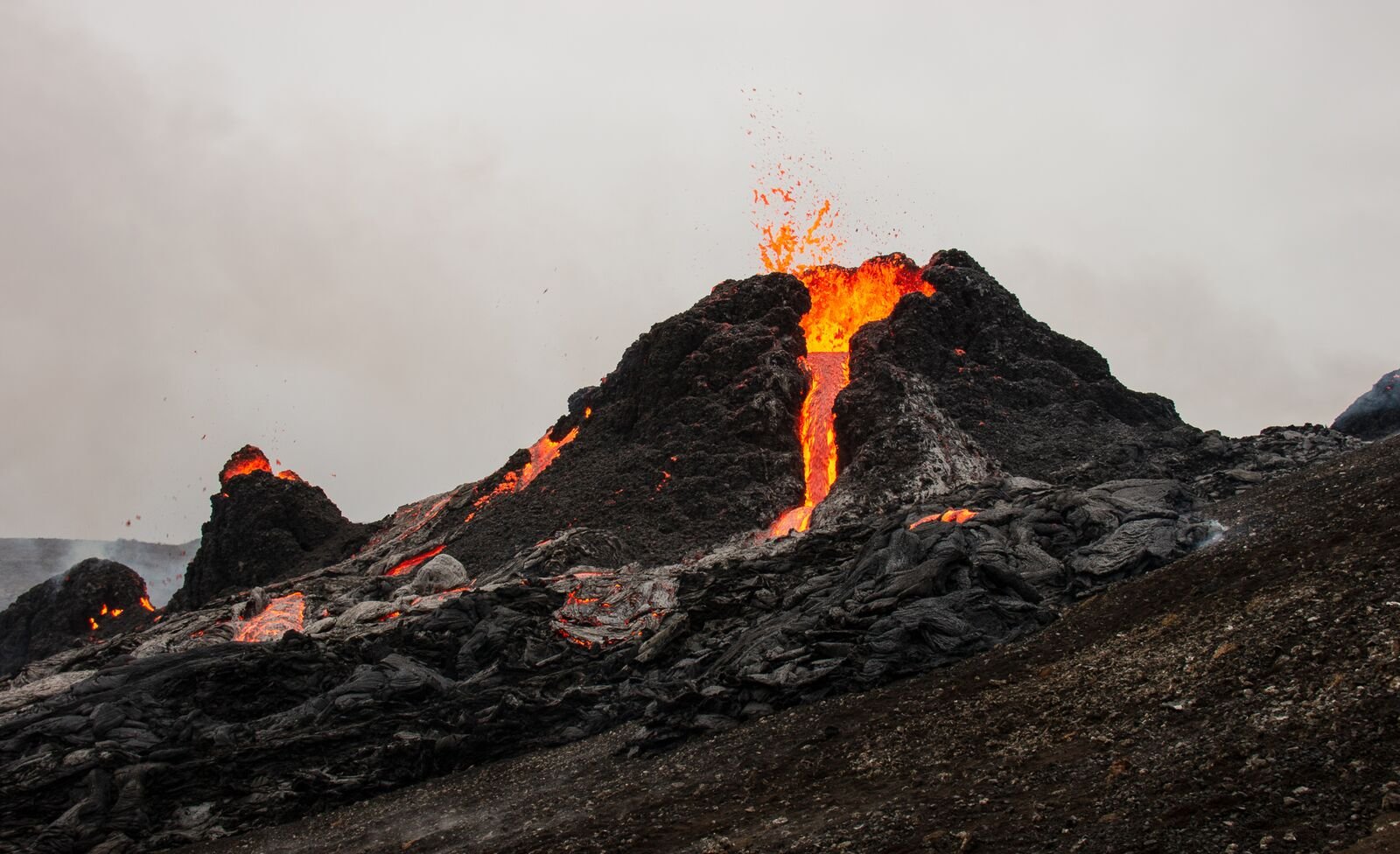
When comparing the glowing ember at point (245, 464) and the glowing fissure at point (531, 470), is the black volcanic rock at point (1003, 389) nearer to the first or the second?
the glowing fissure at point (531, 470)

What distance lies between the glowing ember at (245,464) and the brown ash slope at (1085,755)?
56.1 meters

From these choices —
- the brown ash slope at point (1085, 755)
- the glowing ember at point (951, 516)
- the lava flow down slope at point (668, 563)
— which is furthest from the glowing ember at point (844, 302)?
the brown ash slope at point (1085, 755)

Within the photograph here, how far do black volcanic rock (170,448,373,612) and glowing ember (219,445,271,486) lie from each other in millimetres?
1260

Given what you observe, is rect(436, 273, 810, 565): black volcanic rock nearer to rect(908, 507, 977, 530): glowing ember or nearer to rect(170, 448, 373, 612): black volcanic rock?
rect(170, 448, 373, 612): black volcanic rock

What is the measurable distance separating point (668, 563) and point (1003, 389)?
26.4 meters

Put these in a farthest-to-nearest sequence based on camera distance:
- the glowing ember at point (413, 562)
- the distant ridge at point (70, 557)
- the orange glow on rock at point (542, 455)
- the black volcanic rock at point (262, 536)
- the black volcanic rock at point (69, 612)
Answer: the distant ridge at point (70, 557), the black volcanic rock at point (69, 612), the black volcanic rock at point (262, 536), the orange glow on rock at point (542, 455), the glowing ember at point (413, 562)

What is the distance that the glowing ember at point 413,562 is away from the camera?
178 feet

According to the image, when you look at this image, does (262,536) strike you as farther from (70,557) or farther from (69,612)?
(70,557)

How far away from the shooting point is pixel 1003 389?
62.2 meters

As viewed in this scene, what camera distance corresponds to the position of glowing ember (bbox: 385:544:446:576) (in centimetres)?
5431

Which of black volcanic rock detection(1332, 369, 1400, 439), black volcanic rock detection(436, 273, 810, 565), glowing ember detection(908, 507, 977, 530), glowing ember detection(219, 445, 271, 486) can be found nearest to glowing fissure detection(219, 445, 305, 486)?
glowing ember detection(219, 445, 271, 486)

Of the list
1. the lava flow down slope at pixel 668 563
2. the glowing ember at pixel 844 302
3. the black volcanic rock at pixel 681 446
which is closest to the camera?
the lava flow down slope at pixel 668 563

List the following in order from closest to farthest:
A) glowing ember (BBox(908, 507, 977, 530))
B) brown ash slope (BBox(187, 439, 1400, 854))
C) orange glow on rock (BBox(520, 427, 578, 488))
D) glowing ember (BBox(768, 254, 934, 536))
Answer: brown ash slope (BBox(187, 439, 1400, 854))
glowing ember (BBox(908, 507, 977, 530))
orange glow on rock (BBox(520, 427, 578, 488))
glowing ember (BBox(768, 254, 934, 536))

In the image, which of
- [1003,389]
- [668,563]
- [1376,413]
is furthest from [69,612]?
[1376,413]
